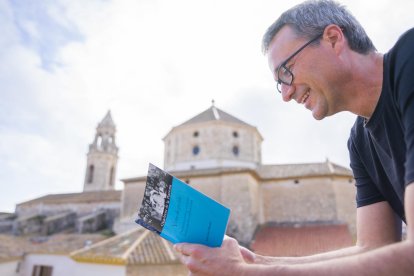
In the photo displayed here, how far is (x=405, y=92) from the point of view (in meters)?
1.09

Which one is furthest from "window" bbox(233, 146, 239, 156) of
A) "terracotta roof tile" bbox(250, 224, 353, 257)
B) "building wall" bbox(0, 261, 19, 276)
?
"building wall" bbox(0, 261, 19, 276)

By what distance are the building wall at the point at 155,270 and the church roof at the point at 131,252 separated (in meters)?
0.16

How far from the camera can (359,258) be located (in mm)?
1040

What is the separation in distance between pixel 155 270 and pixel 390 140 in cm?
1045

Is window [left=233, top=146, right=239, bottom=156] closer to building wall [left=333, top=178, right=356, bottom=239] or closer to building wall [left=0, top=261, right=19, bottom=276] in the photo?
building wall [left=333, top=178, right=356, bottom=239]

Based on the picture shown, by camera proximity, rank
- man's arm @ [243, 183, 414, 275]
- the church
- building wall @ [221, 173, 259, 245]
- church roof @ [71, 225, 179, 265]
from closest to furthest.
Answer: man's arm @ [243, 183, 414, 275] < church roof @ [71, 225, 179, 265] < the church < building wall @ [221, 173, 259, 245]

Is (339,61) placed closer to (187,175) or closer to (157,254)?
(157,254)

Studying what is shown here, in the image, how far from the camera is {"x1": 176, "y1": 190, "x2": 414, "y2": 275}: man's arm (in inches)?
38.0

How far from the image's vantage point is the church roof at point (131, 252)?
10289 mm

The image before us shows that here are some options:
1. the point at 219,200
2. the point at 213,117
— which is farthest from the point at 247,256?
the point at 213,117

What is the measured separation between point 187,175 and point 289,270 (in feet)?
58.7

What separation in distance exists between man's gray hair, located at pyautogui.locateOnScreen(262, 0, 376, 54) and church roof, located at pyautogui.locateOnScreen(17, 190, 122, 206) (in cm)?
2394

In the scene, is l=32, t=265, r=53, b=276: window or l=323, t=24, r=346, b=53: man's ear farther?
l=32, t=265, r=53, b=276: window

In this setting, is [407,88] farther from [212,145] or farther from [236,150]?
[236,150]
